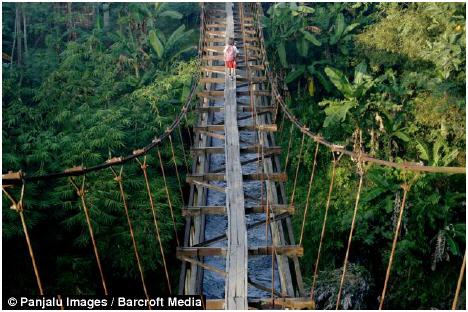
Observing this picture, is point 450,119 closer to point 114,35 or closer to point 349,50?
point 349,50

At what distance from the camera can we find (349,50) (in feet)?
34.7

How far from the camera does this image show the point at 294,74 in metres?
10.5

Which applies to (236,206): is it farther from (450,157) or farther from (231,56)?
(450,157)

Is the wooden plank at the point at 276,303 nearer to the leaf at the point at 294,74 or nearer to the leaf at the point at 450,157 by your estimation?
the leaf at the point at 450,157

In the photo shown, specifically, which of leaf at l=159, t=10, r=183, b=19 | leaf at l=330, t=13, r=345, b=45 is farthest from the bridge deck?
leaf at l=159, t=10, r=183, b=19

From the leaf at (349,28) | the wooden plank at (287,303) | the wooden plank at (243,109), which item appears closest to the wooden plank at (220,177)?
the wooden plank at (287,303)

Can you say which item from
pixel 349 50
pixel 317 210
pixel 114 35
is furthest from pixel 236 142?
pixel 114 35

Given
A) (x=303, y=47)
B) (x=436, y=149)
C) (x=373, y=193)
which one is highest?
(x=303, y=47)

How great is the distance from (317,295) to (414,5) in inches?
206

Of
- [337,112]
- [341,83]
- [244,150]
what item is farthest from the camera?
[341,83]

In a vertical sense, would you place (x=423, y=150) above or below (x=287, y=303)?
above

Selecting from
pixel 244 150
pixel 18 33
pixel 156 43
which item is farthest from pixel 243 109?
pixel 18 33

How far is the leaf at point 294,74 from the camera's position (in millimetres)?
10516

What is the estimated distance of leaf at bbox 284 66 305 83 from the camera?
10516 mm
